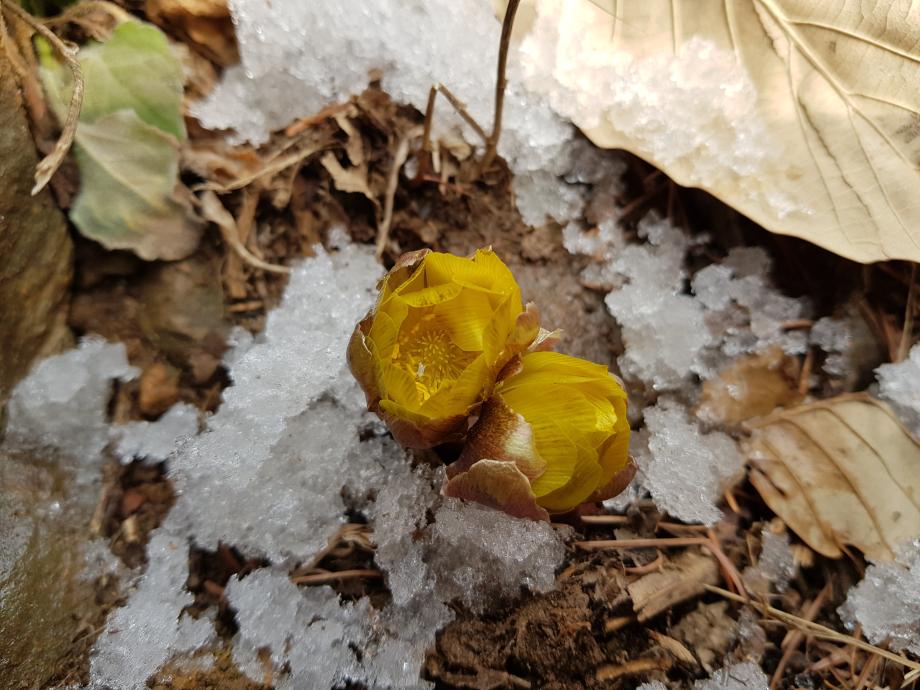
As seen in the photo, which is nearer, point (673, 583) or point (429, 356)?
point (429, 356)

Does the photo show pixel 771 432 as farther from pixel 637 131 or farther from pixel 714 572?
pixel 637 131

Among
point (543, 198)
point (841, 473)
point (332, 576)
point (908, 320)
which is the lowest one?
point (332, 576)

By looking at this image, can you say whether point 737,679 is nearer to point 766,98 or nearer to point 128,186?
point 766,98

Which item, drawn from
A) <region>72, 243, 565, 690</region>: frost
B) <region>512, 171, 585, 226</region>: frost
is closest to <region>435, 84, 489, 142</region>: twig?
<region>512, 171, 585, 226</region>: frost

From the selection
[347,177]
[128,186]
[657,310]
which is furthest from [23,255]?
[657,310]

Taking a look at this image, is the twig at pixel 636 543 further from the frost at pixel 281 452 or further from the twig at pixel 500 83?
the twig at pixel 500 83

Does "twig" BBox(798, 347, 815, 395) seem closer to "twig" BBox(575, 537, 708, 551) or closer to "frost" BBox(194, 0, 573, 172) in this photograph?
"twig" BBox(575, 537, 708, 551)

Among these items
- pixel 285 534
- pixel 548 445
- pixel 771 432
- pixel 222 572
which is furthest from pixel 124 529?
pixel 771 432
